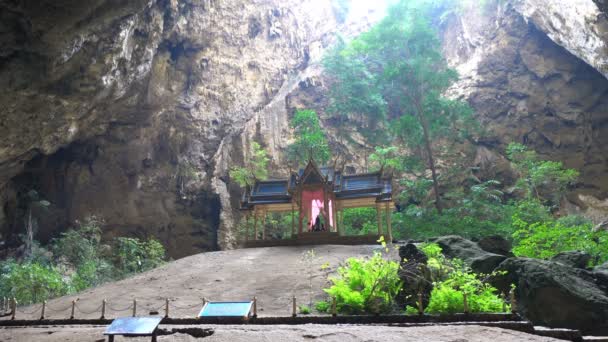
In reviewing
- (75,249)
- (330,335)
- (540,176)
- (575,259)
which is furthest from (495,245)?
(75,249)

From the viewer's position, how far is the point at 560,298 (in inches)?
324

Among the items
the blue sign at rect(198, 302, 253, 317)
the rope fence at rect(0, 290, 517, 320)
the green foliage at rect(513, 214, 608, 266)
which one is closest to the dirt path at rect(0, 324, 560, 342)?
the blue sign at rect(198, 302, 253, 317)

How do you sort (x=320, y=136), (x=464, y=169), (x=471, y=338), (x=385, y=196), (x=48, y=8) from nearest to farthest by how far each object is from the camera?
(x=471, y=338), (x=48, y=8), (x=385, y=196), (x=464, y=169), (x=320, y=136)

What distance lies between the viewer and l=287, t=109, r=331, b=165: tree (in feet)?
99.8

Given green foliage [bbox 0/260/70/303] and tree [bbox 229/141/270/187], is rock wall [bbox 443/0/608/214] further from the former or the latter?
green foliage [bbox 0/260/70/303]

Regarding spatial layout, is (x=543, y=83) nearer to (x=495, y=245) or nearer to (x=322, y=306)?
(x=495, y=245)

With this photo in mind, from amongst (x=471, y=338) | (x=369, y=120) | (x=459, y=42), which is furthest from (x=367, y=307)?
(x=459, y=42)

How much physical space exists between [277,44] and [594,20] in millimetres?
24321

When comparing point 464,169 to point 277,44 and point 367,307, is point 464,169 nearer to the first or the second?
point 277,44

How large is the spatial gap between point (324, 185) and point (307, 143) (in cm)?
1060

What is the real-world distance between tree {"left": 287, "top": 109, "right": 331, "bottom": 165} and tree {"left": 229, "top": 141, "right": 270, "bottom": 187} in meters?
2.17

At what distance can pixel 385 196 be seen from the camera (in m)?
20.9

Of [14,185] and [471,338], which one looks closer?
[471,338]

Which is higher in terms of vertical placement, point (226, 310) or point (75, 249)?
point (75, 249)
